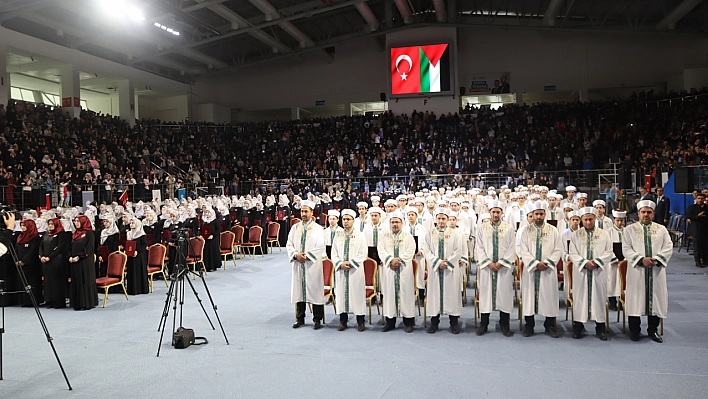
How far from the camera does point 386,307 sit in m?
7.55

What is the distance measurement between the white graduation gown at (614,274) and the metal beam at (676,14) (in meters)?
21.9

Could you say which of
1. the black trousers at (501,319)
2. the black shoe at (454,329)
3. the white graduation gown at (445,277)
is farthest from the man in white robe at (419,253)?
the black trousers at (501,319)

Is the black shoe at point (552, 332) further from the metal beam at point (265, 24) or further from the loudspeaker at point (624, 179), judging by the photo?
the metal beam at point (265, 24)

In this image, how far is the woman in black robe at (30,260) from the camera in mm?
9945

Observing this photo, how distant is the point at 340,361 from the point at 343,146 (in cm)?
2411

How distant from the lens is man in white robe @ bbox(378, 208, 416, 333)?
7480 mm

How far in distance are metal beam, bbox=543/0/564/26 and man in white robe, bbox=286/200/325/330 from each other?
863 inches

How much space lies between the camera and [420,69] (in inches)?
1214

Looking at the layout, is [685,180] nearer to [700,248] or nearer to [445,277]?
[700,248]

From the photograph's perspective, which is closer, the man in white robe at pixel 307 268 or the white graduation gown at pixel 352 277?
the white graduation gown at pixel 352 277

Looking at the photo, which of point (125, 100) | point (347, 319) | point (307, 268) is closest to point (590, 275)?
point (347, 319)

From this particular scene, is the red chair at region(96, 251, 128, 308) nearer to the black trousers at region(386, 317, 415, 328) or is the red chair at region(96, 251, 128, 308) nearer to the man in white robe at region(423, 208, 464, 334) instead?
the black trousers at region(386, 317, 415, 328)

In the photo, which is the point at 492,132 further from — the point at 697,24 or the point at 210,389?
the point at 210,389

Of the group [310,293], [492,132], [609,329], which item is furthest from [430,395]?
[492,132]
